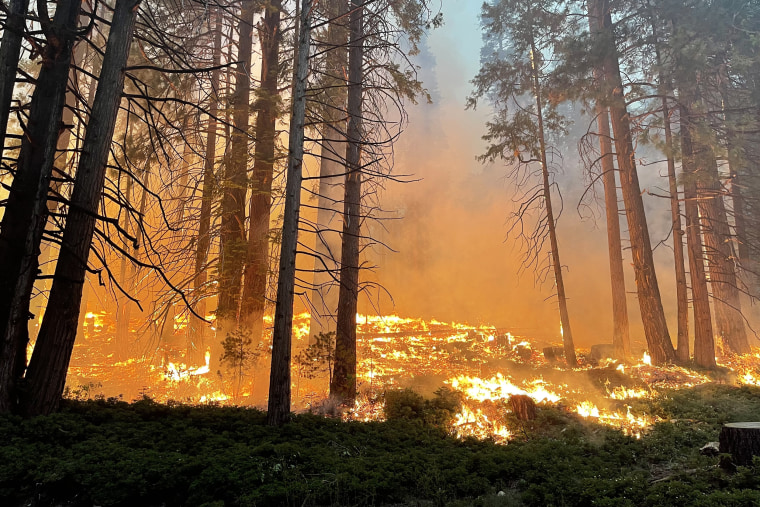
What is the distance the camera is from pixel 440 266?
2867cm

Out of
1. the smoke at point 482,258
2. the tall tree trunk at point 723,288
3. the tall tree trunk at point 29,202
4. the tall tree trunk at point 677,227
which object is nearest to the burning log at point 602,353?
the tall tree trunk at point 677,227

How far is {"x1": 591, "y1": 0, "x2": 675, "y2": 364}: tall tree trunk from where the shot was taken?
41.5 feet

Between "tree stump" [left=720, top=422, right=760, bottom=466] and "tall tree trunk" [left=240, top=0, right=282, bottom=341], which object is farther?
"tall tree trunk" [left=240, top=0, right=282, bottom=341]

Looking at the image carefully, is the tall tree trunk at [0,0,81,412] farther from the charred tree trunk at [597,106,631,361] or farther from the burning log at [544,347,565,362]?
the charred tree trunk at [597,106,631,361]

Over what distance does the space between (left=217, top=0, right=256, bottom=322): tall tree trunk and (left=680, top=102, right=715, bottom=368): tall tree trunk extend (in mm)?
12711

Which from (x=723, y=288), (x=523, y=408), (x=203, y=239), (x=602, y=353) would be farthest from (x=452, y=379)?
(x=723, y=288)


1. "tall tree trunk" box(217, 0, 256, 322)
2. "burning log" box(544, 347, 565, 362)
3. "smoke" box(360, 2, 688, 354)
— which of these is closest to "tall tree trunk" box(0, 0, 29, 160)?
"tall tree trunk" box(217, 0, 256, 322)

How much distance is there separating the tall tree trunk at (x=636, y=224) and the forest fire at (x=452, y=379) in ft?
2.79

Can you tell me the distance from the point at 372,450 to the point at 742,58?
54.2ft

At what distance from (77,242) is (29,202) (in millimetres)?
677

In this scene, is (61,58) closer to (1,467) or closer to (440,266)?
(1,467)

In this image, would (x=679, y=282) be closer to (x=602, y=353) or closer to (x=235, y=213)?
(x=602, y=353)

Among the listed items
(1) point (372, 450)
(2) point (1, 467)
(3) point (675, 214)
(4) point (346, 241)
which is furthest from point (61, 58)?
(3) point (675, 214)

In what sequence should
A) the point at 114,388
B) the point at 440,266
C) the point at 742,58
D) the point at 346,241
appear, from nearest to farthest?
the point at 346,241, the point at 114,388, the point at 742,58, the point at 440,266
